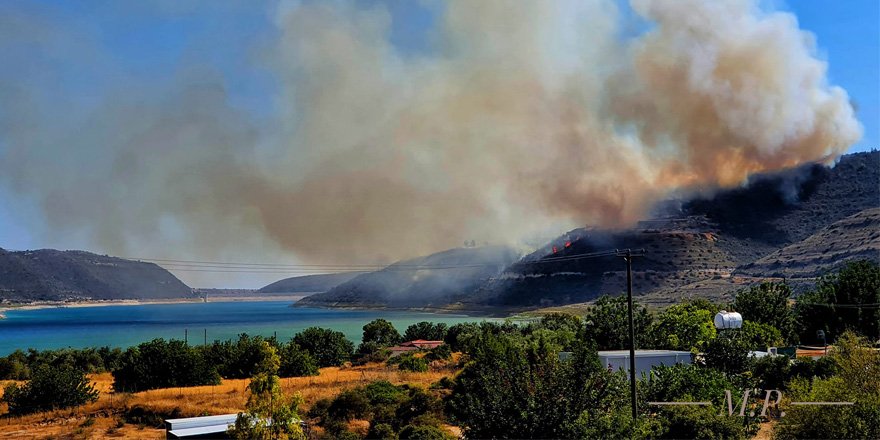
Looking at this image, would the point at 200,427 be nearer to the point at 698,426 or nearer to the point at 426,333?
the point at 698,426

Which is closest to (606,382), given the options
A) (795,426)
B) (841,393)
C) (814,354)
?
(795,426)

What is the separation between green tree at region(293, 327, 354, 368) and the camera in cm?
6719

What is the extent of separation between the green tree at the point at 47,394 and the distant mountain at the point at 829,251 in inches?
4093

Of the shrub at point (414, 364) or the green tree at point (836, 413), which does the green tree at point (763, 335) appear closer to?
the shrub at point (414, 364)

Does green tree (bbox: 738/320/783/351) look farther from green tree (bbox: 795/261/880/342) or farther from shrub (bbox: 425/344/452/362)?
shrub (bbox: 425/344/452/362)

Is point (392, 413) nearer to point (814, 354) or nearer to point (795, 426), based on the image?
point (795, 426)

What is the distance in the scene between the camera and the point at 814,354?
2308 inches

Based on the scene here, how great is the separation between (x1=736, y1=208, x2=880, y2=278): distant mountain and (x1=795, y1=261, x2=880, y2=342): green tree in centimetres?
3507

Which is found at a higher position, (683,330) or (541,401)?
(541,401)

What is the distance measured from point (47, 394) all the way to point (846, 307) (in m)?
69.8

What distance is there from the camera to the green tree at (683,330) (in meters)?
51.5

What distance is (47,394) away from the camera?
35.3 metres

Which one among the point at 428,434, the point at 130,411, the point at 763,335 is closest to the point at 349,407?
the point at 428,434

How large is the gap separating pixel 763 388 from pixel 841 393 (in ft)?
50.6
